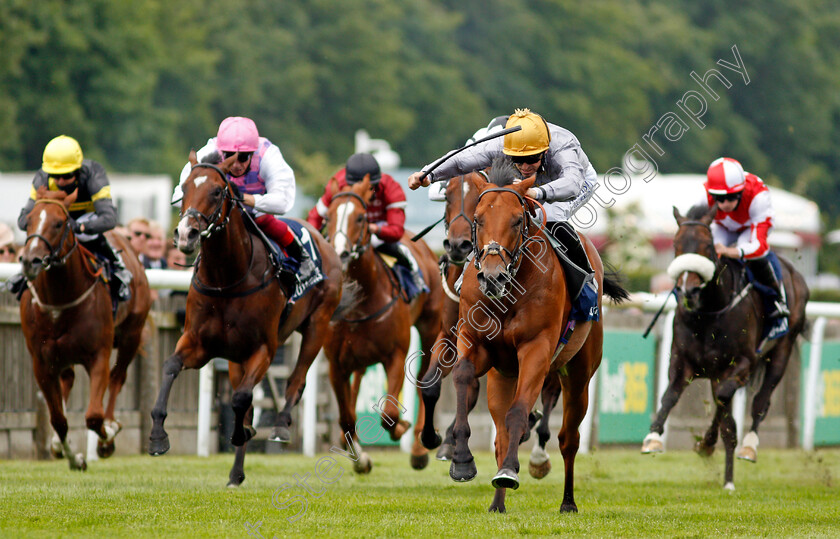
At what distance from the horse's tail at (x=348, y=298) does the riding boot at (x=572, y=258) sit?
2791mm

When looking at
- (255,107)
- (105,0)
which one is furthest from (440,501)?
(255,107)

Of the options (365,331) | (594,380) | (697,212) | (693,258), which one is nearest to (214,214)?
(365,331)

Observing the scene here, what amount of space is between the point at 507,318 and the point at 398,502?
153 cm

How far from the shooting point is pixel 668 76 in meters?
51.4

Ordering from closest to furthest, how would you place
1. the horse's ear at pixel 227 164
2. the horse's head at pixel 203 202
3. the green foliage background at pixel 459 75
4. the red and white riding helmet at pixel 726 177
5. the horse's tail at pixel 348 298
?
the horse's head at pixel 203 202 → the horse's ear at pixel 227 164 → the red and white riding helmet at pixel 726 177 → the horse's tail at pixel 348 298 → the green foliage background at pixel 459 75

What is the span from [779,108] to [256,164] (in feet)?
144

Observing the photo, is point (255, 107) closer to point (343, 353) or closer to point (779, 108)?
point (779, 108)

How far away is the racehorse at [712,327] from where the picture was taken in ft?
31.5

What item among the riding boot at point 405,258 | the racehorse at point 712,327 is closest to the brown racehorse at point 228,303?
the riding boot at point 405,258

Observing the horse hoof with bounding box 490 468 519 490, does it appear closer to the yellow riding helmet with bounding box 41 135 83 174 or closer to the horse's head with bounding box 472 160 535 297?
the horse's head with bounding box 472 160 535 297

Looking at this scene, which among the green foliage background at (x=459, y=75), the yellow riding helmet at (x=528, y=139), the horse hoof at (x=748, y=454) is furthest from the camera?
the green foliage background at (x=459, y=75)

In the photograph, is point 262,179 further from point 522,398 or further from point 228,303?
point 522,398

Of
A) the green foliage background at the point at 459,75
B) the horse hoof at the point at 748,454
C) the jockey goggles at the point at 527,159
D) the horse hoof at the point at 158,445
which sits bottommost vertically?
the horse hoof at the point at 748,454

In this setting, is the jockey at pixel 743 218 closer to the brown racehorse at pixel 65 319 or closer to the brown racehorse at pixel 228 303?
the brown racehorse at pixel 228 303
